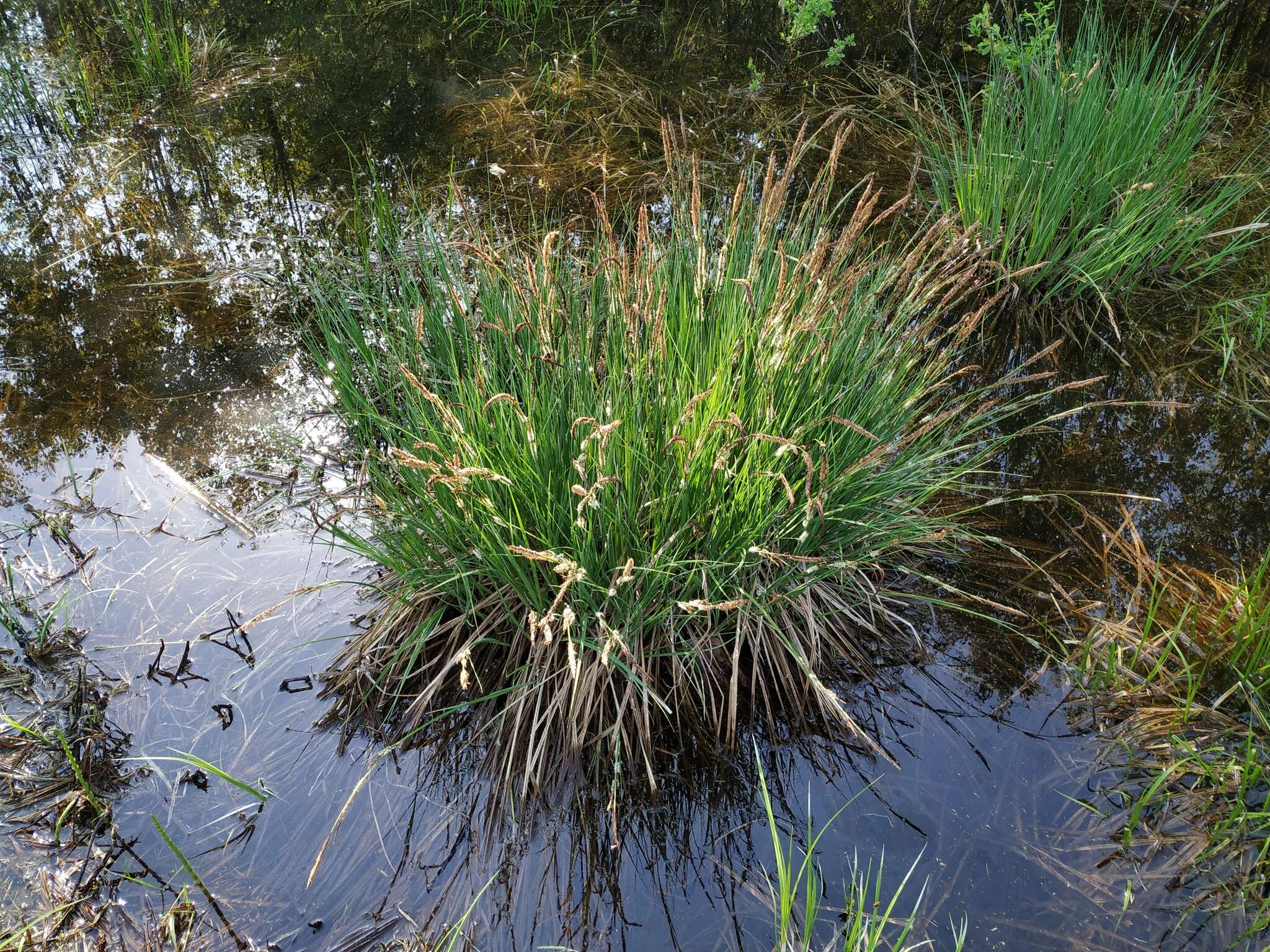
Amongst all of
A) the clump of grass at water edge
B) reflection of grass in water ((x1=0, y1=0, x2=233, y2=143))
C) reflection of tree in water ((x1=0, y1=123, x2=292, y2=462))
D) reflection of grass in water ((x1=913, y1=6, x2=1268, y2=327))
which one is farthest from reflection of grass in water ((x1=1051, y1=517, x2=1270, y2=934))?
reflection of grass in water ((x1=0, y1=0, x2=233, y2=143))

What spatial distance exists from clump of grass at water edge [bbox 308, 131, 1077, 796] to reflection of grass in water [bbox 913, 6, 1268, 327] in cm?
138

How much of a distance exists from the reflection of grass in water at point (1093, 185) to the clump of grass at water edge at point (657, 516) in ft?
4.54

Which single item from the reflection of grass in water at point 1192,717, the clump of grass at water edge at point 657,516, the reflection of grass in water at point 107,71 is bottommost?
the reflection of grass in water at point 1192,717

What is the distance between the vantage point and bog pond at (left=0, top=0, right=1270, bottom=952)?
1.93 meters

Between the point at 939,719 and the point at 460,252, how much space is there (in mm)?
2618

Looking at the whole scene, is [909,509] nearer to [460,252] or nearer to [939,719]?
[939,719]

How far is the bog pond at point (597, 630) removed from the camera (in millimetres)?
1933

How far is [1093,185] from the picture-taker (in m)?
3.62

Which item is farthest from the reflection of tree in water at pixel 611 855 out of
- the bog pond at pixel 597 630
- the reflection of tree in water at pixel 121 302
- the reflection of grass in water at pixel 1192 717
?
the reflection of tree in water at pixel 121 302

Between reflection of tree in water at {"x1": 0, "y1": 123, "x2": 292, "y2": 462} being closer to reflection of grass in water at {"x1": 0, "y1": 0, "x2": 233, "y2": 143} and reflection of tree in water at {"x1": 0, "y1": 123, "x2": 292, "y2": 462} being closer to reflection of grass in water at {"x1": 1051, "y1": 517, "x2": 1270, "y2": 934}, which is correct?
reflection of grass in water at {"x1": 0, "y1": 0, "x2": 233, "y2": 143}

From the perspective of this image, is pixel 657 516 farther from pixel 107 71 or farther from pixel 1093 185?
pixel 107 71

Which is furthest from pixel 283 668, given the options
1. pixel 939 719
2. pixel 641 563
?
pixel 939 719

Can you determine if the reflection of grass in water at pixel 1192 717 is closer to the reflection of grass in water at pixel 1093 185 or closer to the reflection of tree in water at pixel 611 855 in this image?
the reflection of tree in water at pixel 611 855

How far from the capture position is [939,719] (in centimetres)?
234
